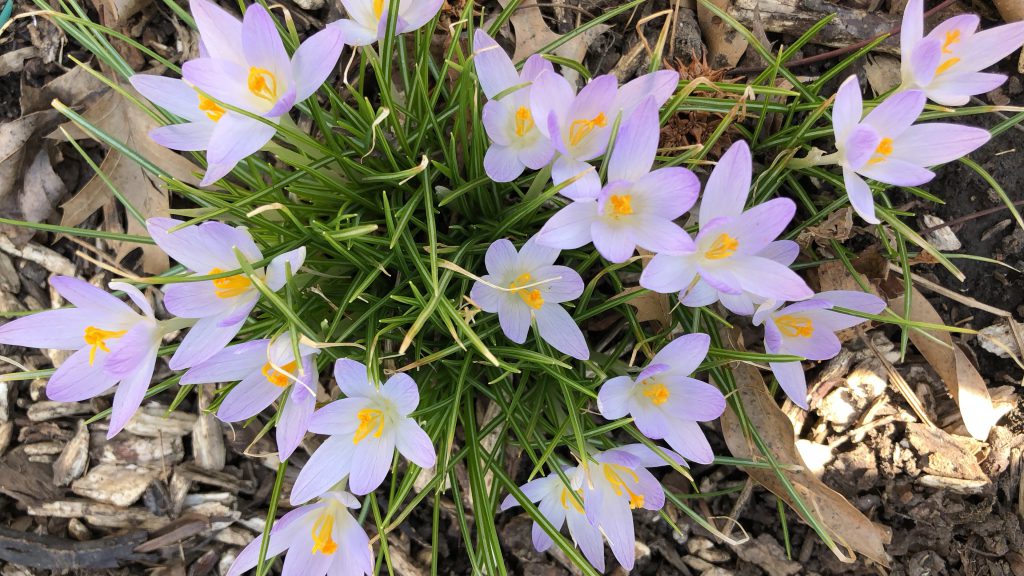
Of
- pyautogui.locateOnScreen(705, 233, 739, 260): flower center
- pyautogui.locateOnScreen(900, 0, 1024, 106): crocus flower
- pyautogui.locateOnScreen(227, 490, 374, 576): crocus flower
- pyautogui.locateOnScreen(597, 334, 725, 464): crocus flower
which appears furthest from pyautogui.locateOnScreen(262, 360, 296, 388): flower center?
pyautogui.locateOnScreen(900, 0, 1024, 106): crocus flower

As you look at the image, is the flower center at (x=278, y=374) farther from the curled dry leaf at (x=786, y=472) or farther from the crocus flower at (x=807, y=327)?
the curled dry leaf at (x=786, y=472)

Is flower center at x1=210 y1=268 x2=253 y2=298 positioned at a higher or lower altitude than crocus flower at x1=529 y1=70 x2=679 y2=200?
lower

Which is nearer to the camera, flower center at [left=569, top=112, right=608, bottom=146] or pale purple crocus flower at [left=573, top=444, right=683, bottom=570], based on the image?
flower center at [left=569, top=112, right=608, bottom=146]

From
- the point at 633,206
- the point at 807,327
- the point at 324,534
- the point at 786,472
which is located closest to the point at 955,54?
the point at 807,327

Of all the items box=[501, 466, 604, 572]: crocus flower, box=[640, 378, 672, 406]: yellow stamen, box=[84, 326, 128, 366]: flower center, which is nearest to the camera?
box=[84, 326, 128, 366]: flower center

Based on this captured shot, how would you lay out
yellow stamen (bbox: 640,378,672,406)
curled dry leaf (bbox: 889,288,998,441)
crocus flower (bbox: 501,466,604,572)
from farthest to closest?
curled dry leaf (bbox: 889,288,998,441) → crocus flower (bbox: 501,466,604,572) → yellow stamen (bbox: 640,378,672,406)

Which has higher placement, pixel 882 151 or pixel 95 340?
pixel 882 151

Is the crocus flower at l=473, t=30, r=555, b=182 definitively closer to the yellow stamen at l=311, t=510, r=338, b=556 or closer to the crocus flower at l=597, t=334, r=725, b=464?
the crocus flower at l=597, t=334, r=725, b=464

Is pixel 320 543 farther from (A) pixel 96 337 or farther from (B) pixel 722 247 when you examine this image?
(B) pixel 722 247
